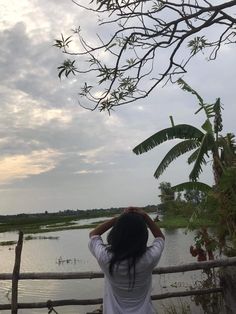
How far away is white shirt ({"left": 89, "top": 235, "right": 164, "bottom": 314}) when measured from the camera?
2607mm

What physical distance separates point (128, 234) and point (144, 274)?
10.6 inches

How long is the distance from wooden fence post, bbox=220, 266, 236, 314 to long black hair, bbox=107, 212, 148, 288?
335cm

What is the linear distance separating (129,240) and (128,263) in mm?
135

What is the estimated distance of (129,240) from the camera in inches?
99.9

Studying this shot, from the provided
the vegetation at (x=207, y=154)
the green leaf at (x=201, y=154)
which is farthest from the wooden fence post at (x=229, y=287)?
the green leaf at (x=201, y=154)

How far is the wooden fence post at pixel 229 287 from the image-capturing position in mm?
5586

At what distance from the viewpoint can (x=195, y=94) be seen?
9016mm

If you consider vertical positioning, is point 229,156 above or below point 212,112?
below

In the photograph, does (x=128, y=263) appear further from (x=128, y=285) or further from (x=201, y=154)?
(x=201, y=154)

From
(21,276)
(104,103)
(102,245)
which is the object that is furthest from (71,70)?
(21,276)

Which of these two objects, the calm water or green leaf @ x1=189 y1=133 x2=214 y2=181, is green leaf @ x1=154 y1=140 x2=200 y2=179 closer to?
green leaf @ x1=189 y1=133 x2=214 y2=181

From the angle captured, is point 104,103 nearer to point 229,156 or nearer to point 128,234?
point 128,234

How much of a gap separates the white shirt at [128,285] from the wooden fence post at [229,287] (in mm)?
3153

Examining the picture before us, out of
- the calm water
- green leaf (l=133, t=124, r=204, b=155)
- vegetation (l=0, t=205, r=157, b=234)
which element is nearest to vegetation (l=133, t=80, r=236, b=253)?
green leaf (l=133, t=124, r=204, b=155)
